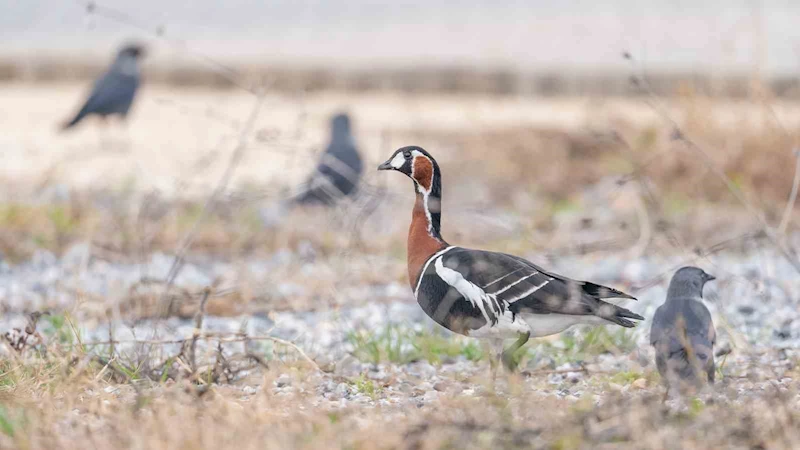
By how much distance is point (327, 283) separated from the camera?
6.69m

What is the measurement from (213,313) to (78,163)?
19.4ft

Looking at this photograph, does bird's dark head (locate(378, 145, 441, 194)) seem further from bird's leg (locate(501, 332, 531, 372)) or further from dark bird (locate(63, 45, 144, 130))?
dark bird (locate(63, 45, 144, 130))

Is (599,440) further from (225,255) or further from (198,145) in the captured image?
(198,145)

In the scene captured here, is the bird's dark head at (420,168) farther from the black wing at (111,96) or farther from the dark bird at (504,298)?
the black wing at (111,96)

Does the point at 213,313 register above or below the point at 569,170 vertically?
below

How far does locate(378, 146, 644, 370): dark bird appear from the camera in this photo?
4270 millimetres

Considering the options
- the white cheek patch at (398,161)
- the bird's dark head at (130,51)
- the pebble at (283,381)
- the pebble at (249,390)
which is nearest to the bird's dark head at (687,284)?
the white cheek patch at (398,161)

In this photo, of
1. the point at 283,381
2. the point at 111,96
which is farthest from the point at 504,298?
Answer: the point at 111,96

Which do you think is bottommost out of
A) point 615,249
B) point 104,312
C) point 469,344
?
point 104,312

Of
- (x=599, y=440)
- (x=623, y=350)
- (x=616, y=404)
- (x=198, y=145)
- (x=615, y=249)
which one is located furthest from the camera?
(x=198, y=145)

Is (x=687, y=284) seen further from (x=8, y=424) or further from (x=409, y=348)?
(x=8, y=424)

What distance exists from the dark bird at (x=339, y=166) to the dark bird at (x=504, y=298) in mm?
3142

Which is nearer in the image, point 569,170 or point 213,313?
point 213,313

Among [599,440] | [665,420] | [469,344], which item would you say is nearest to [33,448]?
[599,440]
